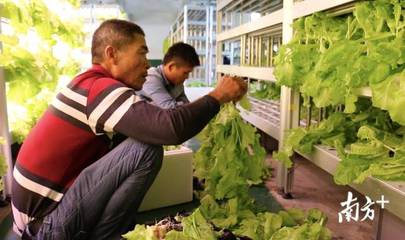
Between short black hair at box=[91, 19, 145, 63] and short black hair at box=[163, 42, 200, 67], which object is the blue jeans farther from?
short black hair at box=[163, 42, 200, 67]

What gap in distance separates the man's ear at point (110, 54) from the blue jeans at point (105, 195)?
0.27 metres

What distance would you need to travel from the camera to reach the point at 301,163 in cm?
228

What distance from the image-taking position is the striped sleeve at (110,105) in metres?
0.99

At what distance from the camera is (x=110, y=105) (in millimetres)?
995

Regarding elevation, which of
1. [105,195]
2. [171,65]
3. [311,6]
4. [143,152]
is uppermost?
[311,6]

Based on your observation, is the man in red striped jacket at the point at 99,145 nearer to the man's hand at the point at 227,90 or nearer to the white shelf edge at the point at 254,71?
the man's hand at the point at 227,90

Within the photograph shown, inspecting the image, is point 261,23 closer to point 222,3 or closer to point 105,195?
point 222,3

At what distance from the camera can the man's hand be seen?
3.64 feet

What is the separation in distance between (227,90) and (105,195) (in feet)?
1.67

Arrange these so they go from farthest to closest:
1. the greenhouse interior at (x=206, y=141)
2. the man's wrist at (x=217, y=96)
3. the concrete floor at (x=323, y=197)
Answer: the concrete floor at (x=323, y=197) < the man's wrist at (x=217, y=96) < the greenhouse interior at (x=206, y=141)

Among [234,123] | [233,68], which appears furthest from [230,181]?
[233,68]

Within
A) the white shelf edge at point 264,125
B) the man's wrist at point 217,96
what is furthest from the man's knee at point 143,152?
the white shelf edge at point 264,125

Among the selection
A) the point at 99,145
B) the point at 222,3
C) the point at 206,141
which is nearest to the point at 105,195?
the point at 99,145

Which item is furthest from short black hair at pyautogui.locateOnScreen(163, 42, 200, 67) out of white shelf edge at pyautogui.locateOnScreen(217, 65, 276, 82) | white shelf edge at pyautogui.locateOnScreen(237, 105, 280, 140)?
white shelf edge at pyautogui.locateOnScreen(237, 105, 280, 140)
